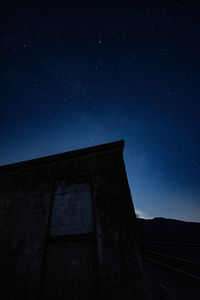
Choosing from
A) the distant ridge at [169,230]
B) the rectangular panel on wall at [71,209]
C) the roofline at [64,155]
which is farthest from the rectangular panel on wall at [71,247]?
the distant ridge at [169,230]

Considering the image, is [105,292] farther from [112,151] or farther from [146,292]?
[112,151]

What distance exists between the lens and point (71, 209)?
4.04m

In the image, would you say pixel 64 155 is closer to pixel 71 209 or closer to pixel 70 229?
pixel 71 209

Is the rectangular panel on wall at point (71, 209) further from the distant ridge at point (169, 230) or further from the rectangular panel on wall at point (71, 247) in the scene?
the distant ridge at point (169, 230)

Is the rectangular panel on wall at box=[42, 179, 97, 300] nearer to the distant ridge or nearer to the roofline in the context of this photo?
the roofline

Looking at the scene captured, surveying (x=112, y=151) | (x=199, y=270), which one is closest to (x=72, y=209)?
(x=112, y=151)

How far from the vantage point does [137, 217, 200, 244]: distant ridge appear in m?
16.0

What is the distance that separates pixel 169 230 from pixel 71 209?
19103mm

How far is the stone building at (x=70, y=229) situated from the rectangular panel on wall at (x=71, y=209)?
0.02 metres

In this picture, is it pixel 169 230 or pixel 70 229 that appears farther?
pixel 169 230

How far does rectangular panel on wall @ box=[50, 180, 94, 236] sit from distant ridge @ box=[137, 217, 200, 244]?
50.4 ft

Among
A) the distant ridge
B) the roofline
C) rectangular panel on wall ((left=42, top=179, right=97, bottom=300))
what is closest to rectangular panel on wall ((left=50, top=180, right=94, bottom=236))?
rectangular panel on wall ((left=42, top=179, right=97, bottom=300))

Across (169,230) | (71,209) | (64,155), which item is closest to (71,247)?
(71,209)

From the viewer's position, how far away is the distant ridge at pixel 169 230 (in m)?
16.0
